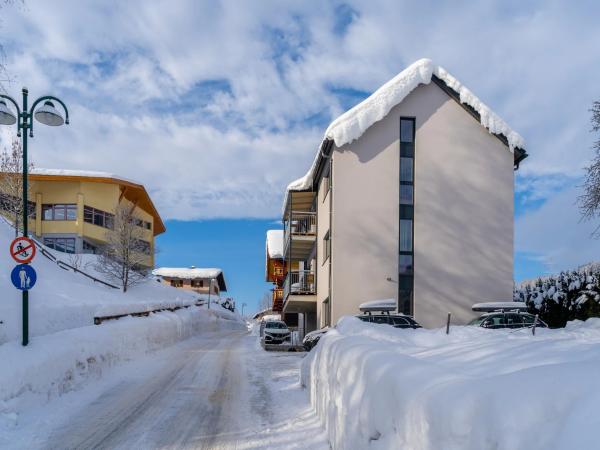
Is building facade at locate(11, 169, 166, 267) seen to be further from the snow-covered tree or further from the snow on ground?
the snow on ground

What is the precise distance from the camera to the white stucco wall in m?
22.9

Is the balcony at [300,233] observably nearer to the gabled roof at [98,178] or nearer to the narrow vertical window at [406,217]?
the narrow vertical window at [406,217]

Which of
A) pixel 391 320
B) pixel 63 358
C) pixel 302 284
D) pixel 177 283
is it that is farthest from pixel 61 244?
pixel 177 283

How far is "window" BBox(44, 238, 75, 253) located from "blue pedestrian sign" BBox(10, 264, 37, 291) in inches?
1408

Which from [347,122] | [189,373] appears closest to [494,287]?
[347,122]

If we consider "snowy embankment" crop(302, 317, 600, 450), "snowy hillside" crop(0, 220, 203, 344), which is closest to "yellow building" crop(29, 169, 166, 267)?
"snowy hillside" crop(0, 220, 203, 344)

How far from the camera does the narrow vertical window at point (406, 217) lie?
23.2 metres

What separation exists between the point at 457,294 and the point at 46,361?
18.5m

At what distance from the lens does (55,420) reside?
27.6 ft

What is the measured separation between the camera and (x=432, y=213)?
77.8 ft

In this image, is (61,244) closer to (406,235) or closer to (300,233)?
(300,233)

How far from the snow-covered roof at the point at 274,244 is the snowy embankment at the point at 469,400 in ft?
135

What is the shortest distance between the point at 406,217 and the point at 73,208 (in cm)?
3230

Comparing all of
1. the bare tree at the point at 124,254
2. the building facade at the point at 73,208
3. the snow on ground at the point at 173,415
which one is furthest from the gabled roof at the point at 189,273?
the snow on ground at the point at 173,415
